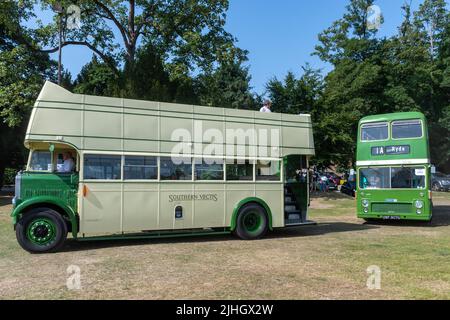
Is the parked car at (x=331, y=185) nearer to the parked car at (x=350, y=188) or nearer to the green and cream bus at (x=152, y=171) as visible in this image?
the parked car at (x=350, y=188)

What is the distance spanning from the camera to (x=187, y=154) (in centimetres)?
1182

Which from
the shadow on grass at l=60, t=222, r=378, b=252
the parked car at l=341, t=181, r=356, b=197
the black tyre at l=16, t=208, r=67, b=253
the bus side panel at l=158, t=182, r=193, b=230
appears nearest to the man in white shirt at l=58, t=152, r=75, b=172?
the black tyre at l=16, t=208, r=67, b=253

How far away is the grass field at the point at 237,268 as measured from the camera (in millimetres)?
6798

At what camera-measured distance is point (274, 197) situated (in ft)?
42.5

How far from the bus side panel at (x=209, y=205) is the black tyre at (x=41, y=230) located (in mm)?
3311

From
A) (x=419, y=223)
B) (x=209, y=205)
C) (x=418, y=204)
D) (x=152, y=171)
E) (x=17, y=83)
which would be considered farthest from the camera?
(x=17, y=83)

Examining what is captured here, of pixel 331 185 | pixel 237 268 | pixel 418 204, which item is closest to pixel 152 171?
pixel 237 268

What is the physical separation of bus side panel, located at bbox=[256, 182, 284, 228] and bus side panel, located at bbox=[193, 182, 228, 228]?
45.9 inches

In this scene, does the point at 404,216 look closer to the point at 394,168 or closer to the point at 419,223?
the point at 394,168

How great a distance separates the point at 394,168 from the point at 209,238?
7.88 metres

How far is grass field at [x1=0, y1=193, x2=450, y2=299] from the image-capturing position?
6.80m
